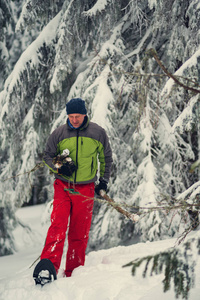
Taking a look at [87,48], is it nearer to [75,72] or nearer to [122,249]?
[75,72]

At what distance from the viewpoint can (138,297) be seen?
2.86 m

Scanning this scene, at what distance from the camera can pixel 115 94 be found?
6.34 m

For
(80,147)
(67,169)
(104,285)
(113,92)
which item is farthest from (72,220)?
(113,92)

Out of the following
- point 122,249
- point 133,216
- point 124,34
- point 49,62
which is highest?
point 124,34

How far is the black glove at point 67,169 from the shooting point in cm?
371

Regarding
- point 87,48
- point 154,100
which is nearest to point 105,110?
point 154,100

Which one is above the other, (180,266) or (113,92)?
(113,92)

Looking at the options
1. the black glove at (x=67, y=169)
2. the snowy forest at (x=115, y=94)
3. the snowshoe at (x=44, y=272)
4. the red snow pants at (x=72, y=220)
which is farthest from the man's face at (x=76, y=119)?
the snowy forest at (x=115, y=94)

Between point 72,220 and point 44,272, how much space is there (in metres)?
0.67

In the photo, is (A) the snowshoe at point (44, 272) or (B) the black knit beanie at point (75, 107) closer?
(A) the snowshoe at point (44, 272)

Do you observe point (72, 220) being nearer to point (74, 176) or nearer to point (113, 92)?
point (74, 176)

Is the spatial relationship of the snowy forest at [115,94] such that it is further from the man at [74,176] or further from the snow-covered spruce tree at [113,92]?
the man at [74,176]

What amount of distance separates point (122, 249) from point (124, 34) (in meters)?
4.29

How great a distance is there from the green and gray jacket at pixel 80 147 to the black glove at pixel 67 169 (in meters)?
0.06
